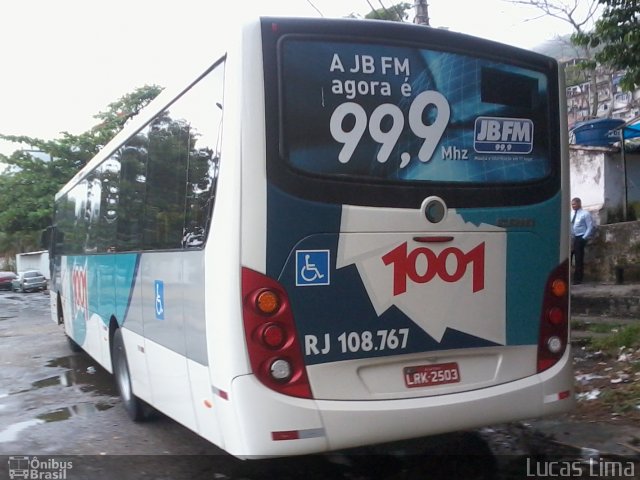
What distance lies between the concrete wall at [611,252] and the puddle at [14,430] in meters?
8.95

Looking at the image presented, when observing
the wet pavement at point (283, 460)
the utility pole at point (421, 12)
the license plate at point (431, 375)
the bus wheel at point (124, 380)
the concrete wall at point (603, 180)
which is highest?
the utility pole at point (421, 12)

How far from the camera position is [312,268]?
419 centimetres

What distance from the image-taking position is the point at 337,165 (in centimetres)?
428

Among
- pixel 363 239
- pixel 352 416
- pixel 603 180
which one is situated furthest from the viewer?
pixel 603 180

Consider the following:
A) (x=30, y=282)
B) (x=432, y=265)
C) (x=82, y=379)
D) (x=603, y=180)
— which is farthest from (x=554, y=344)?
(x=30, y=282)

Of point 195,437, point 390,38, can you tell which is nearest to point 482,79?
point 390,38

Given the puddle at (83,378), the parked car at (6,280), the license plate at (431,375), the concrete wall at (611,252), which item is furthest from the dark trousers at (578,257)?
the parked car at (6,280)

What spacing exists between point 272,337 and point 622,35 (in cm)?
665

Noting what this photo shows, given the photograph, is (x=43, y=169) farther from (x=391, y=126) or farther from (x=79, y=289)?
(x=391, y=126)

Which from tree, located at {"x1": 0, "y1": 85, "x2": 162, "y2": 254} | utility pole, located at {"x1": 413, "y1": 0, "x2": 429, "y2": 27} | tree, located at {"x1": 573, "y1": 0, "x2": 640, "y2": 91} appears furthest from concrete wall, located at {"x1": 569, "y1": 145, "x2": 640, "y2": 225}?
tree, located at {"x1": 0, "y1": 85, "x2": 162, "y2": 254}

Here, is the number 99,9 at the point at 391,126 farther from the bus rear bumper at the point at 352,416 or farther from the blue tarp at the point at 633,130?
the blue tarp at the point at 633,130

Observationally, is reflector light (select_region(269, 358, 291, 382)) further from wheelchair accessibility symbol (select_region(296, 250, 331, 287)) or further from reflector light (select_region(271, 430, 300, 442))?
wheelchair accessibility symbol (select_region(296, 250, 331, 287))

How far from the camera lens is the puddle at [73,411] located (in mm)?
7293

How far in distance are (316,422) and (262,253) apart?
1.00 meters
